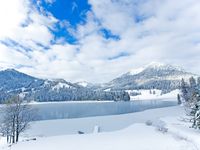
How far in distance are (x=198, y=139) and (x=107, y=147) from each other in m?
11.1

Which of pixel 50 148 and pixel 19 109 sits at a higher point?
pixel 19 109

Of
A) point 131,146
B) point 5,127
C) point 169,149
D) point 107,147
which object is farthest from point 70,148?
point 5,127

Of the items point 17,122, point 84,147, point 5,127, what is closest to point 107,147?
point 84,147

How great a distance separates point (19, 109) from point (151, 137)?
29803 mm

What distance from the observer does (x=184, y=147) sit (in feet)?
87.5

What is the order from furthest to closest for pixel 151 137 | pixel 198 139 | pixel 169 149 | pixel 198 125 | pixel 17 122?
pixel 17 122
pixel 198 125
pixel 151 137
pixel 198 139
pixel 169 149

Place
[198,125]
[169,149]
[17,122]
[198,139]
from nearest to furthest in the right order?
[169,149], [198,139], [198,125], [17,122]

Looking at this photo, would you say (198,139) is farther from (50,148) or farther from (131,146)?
(50,148)

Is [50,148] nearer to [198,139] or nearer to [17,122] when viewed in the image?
[198,139]

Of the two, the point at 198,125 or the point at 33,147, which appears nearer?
the point at 33,147

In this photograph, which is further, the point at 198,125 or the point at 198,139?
the point at 198,125

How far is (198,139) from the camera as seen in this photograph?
2894 centimetres

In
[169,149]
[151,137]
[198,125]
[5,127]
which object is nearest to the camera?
[169,149]

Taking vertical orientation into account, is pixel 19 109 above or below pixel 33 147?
above
